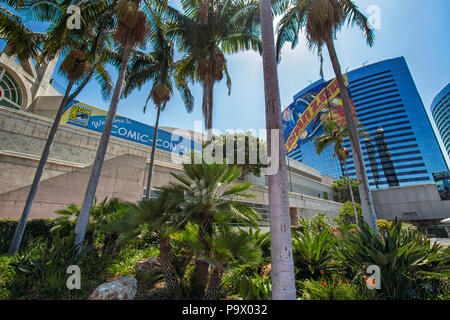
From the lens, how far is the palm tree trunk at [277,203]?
2887mm

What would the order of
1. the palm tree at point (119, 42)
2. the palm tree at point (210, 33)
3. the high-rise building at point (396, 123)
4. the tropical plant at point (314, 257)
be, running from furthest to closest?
the high-rise building at point (396, 123)
the palm tree at point (210, 33)
the palm tree at point (119, 42)
the tropical plant at point (314, 257)

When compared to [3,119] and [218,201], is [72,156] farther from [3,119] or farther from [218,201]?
[218,201]

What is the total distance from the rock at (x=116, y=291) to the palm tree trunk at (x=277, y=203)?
11.3 feet

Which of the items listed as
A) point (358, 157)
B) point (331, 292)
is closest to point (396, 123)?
point (358, 157)

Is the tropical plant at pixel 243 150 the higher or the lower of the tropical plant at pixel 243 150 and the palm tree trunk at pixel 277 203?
the higher

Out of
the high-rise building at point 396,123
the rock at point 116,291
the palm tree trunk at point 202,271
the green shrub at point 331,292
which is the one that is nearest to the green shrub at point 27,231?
the rock at point 116,291

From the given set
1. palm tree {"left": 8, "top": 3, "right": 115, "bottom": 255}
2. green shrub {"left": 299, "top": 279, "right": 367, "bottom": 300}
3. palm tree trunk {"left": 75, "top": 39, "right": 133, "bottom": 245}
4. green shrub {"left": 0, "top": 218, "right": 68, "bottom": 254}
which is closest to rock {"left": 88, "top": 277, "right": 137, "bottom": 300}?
palm tree trunk {"left": 75, "top": 39, "right": 133, "bottom": 245}

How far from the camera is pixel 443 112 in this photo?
3150 inches

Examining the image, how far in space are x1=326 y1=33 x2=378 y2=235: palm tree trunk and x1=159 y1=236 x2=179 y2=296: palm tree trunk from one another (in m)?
5.78

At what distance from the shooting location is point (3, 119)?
13.6m

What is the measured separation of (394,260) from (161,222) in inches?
200

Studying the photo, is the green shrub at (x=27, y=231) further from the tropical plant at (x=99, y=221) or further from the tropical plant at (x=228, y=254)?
the tropical plant at (x=228, y=254)

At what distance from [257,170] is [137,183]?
1378 cm

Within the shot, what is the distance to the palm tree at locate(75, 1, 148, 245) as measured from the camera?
6636 millimetres
